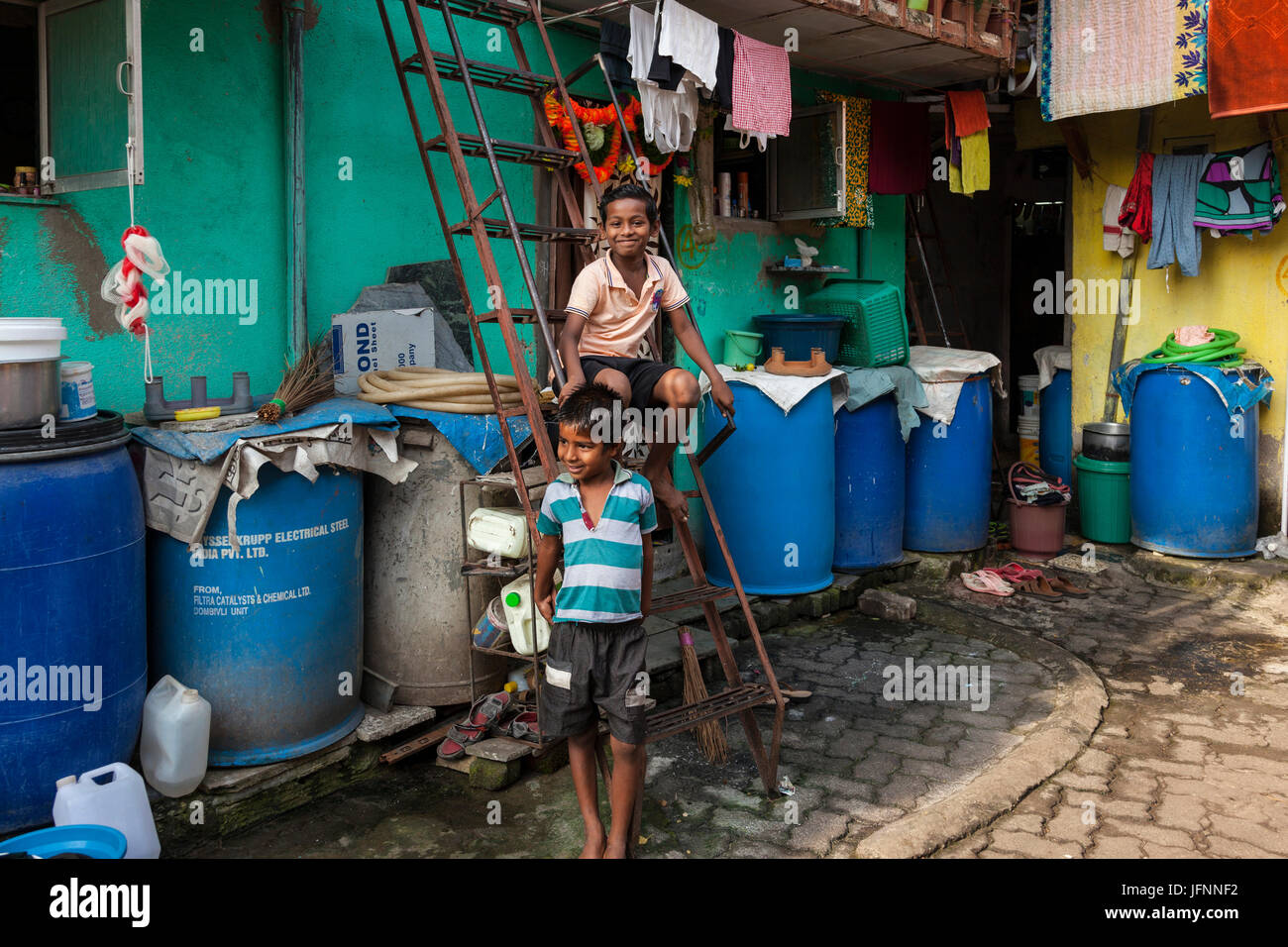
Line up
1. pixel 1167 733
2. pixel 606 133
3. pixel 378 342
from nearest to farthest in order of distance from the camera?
1. pixel 1167 733
2. pixel 378 342
3. pixel 606 133

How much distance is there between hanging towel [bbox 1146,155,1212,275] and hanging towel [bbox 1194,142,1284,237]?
0.07m

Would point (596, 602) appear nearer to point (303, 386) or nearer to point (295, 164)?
point (303, 386)

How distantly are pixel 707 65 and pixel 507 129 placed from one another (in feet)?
4.02

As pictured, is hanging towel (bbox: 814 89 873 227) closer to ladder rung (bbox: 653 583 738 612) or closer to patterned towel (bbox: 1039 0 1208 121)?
patterned towel (bbox: 1039 0 1208 121)

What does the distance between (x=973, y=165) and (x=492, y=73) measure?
488 centimetres

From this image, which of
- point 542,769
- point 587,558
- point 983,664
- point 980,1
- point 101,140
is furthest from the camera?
point 980,1

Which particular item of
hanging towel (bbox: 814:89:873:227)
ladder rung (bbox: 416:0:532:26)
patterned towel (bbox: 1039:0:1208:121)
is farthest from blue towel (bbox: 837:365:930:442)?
ladder rung (bbox: 416:0:532:26)

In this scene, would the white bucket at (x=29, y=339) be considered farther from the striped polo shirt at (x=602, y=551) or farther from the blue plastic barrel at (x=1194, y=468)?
the blue plastic barrel at (x=1194, y=468)

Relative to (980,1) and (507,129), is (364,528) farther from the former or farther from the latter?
(980,1)

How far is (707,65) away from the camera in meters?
6.18

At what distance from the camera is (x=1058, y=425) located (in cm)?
970

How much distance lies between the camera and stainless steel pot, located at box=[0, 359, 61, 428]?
11.9 ft

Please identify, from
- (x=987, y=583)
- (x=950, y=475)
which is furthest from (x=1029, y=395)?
(x=987, y=583)

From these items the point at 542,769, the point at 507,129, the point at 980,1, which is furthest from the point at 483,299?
the point at 980,1
